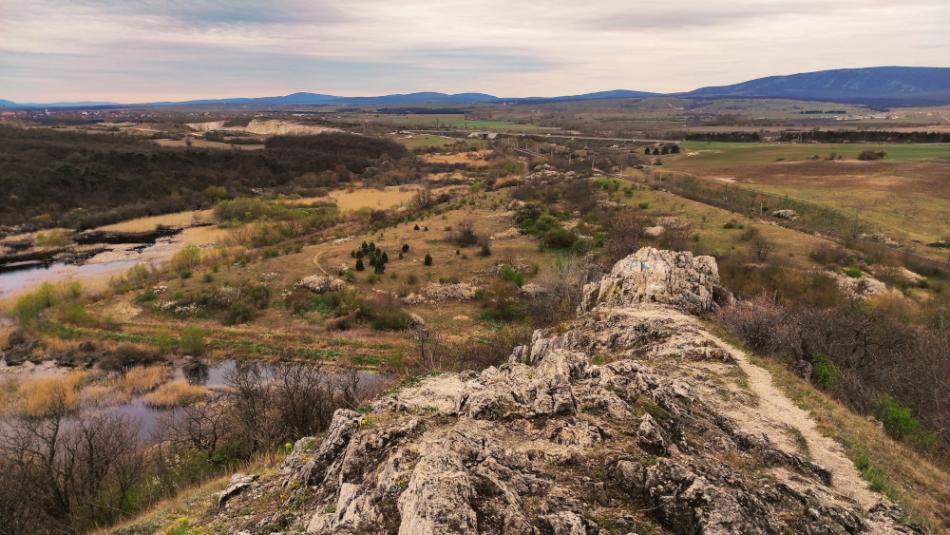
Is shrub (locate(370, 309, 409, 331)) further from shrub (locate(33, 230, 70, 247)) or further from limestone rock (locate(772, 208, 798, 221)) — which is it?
shrub (locate(33, 230, 70, 247))

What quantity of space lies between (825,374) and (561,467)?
14.1 m

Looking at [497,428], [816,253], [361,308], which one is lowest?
[361,308]

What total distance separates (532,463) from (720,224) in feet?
163

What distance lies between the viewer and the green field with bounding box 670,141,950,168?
86812 millimetres

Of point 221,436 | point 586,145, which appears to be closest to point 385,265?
point 221,436

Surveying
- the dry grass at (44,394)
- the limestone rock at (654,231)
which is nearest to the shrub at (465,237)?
the limestone rock at (654,231)

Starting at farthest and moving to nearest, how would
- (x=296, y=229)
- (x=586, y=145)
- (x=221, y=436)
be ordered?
(x=586, y=145)
(x=296, y=229)
(x=221, y=436)

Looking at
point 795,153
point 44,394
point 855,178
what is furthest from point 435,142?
point 44,394

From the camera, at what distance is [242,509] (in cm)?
1007

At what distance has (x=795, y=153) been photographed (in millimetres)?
97250

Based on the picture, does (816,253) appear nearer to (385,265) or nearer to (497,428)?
(385,265)

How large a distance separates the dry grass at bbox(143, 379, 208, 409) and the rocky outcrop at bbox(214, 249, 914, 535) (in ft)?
65.2

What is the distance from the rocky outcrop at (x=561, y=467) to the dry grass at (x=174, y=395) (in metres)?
19.9

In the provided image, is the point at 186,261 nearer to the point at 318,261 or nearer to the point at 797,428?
the point at 318,261
